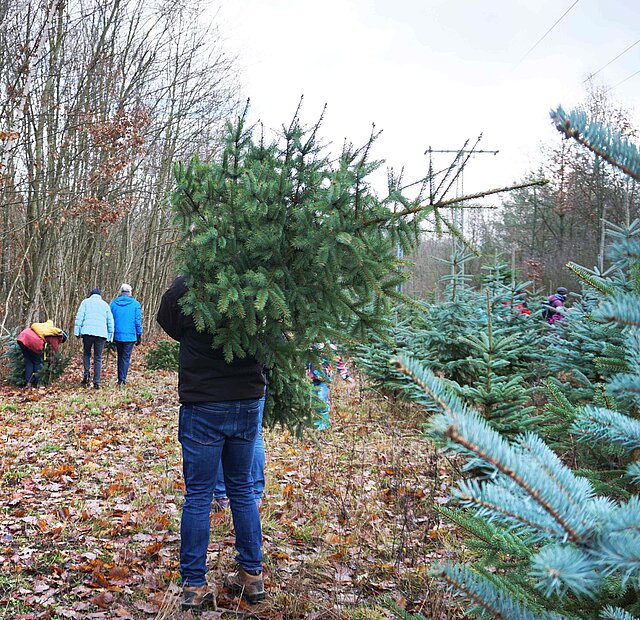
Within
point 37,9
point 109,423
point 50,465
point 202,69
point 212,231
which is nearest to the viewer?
point 212,231

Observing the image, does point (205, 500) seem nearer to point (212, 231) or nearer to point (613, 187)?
point (212, 231)

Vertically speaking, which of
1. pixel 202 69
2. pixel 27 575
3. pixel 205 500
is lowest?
pixel 27 575

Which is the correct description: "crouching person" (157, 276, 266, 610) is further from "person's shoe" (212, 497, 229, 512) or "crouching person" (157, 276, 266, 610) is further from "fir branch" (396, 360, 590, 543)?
"fir branch" (396, 360, 590, 543)

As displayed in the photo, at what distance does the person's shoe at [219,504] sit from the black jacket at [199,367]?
2.09 m

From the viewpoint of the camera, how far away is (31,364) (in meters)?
12.8

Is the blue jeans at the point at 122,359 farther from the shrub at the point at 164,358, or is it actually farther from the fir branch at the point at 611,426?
the fir branch at the point at 611,426

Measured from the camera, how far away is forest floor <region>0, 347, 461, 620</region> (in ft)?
12.5

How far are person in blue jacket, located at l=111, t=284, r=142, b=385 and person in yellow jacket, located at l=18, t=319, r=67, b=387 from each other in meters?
1.09

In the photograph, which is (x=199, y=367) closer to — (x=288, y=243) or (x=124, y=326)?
(x=288, y=243)

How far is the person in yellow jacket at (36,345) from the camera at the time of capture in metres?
12.4

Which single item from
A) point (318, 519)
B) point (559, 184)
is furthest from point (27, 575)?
point (559, 184)

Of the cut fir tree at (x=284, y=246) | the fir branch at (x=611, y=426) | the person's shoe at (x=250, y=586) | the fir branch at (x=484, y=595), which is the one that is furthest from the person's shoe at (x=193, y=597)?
the fir branch at (x=611, y=426)

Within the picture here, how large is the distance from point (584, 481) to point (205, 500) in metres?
2.92

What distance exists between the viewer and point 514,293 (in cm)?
892
